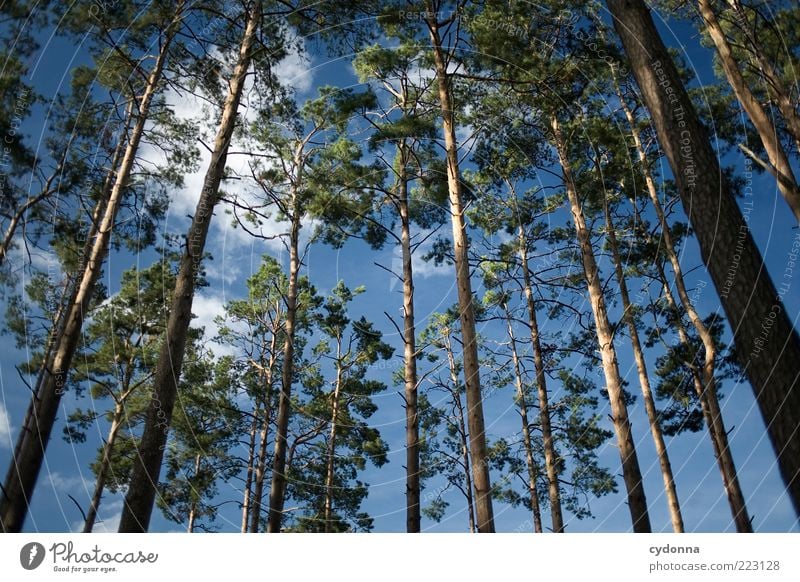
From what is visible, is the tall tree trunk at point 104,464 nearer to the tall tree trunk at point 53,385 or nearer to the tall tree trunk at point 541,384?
the tall tree trunk at point 53,385

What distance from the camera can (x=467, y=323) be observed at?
8641mm

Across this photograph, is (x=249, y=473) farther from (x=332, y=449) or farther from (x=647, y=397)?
(x=647, y=397)

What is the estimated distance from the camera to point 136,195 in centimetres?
1139

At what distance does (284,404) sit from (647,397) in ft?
26.2

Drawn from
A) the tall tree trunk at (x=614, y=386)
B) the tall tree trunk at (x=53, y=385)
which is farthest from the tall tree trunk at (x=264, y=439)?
the tall tree trunk at (x=614, y=386)

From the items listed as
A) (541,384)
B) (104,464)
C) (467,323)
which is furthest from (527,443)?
(104,464)

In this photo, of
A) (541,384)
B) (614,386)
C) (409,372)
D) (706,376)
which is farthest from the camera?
(541,384)

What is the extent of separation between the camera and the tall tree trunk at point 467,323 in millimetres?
7633

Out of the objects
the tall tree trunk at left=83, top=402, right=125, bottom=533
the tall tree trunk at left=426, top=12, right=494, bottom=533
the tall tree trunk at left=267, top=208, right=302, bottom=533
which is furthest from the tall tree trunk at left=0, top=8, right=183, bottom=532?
the tall tree trunk at left=83, top=402, right=125, bottom=533

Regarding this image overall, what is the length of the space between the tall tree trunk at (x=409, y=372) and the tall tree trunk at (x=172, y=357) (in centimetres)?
512

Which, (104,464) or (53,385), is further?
(104,464)

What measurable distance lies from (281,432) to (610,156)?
10180 millimetres
